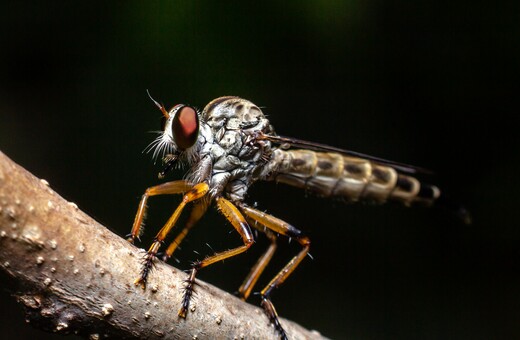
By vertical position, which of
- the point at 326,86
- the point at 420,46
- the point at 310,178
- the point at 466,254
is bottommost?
the point at 310,178

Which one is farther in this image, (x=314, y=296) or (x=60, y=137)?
(x=314, y=296)

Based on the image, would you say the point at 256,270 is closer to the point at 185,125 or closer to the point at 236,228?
the point at 236,228

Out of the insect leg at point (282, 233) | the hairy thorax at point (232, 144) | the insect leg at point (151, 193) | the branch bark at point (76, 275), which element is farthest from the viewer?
the hairy thorax at point (232, 144)

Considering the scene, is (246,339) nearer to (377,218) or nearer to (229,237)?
(229,237)

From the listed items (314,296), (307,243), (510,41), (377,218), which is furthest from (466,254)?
(307,243)

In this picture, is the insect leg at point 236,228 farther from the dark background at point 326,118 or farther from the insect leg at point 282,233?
the dark background at point 326,118

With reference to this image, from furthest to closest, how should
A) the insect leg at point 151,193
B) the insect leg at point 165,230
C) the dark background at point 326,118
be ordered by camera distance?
the dark background at point 326,118 → the insect leg at point 151,193 → the insect leg at point 165,230

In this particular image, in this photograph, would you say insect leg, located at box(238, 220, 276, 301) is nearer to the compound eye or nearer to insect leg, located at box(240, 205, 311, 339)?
insect leg, located at box(240, 205, 311, 339)

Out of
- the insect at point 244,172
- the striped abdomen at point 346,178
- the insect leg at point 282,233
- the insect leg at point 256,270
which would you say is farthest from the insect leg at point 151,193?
the striped abdomen at point 346,178
